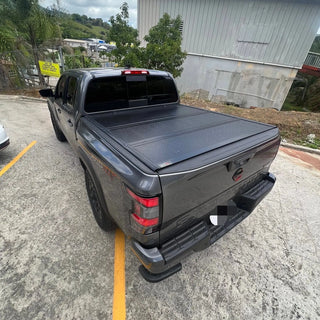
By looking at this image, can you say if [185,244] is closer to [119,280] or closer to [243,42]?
[119,280]

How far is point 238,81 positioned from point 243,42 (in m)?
2.42

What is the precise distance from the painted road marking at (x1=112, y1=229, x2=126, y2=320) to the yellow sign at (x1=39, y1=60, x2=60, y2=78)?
34.0 ft

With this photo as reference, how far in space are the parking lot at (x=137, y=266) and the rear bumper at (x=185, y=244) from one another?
0.60 m

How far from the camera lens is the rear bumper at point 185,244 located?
4.82 feet

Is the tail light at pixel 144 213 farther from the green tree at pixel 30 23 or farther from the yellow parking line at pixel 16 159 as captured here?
the green tree at pixel 30 23

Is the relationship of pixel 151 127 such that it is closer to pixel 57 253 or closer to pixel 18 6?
pixel 57 253

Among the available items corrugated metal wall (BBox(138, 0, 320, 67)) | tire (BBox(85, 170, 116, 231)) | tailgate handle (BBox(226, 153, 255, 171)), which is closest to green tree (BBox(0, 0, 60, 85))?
corrugated metal wall (BBox(138, 0, 320, 67))

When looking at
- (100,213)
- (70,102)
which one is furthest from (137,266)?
(70,102)

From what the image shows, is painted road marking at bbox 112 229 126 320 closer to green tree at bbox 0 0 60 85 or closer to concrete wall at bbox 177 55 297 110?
green tree at bbox 0 0 60 85

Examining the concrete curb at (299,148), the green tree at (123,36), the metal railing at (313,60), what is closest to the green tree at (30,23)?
the green tree at (123,36)

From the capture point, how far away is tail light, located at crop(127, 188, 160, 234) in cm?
129

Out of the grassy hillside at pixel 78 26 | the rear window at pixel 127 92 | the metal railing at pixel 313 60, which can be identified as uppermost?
the grassy hillside at pixel 78 26

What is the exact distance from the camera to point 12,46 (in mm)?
10039

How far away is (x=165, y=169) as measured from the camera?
1.34 metres
